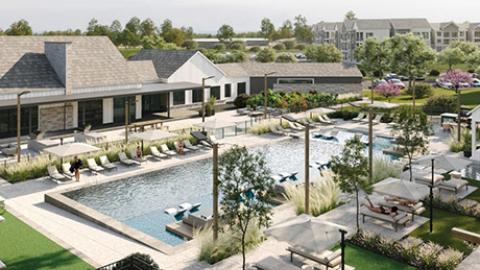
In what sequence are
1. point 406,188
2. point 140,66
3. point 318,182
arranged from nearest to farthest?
point 406,188
point 318,182
point 140,66

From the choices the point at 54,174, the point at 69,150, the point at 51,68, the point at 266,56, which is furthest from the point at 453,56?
the point at 54,174

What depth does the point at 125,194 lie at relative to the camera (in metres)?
22.6

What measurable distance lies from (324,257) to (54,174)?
1503 centimetres

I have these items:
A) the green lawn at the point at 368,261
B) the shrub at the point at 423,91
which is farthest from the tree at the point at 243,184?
the shrub at the point at 423,91

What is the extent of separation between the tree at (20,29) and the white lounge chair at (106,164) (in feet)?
284

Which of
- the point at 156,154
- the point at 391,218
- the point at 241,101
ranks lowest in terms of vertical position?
the point at 391,218

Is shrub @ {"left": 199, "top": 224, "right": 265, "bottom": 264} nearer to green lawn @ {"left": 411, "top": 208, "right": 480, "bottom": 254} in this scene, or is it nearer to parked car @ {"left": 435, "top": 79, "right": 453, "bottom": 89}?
green lawn @ {"left": 411, "top": 208, "right": 480, "bottom": 254}

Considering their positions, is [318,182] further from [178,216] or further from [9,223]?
[9,223]

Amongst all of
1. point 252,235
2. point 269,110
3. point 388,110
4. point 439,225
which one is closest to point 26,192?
point 252,235

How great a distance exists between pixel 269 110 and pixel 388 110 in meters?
9.95

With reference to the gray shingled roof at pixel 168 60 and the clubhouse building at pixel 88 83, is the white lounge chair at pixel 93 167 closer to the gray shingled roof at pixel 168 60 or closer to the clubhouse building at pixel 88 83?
the clubhouse building at pixel 88 83

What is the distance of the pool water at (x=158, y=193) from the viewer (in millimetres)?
19562

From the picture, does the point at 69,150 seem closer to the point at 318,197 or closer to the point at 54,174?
the point at 54,174

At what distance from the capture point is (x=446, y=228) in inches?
695
